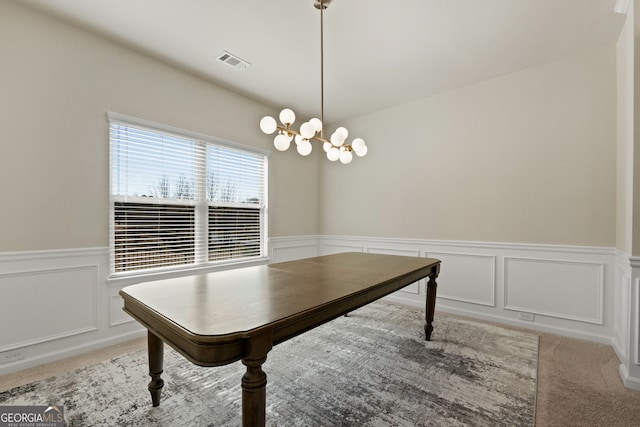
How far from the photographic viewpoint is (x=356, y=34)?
2570 millimetres

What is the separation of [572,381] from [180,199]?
12.6 feet

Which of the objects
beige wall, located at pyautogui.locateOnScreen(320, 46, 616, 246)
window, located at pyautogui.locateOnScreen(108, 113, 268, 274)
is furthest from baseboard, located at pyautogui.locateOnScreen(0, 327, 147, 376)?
beige wall, located at pyautogui.locateOnScreen(320, 46, 616, 246)

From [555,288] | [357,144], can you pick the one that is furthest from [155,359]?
[555,288]

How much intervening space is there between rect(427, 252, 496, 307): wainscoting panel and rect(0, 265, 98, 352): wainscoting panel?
148 inches

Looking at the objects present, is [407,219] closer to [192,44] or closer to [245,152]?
[245,152]

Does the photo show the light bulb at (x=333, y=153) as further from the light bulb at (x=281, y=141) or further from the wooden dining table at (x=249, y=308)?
the wooden dining table at (x=249, y=308)

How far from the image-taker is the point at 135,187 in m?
2.90

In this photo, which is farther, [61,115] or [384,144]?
[384,144]

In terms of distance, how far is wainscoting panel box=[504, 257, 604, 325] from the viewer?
9.23 feet

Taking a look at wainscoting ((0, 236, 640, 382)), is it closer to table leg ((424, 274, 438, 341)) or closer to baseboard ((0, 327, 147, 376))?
baseboard ((0, 327, 147, 376))

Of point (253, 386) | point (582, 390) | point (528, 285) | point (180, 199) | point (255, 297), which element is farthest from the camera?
point (180, 199)

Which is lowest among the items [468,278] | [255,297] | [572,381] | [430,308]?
[572,381]

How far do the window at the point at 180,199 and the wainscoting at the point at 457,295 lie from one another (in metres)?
0.36

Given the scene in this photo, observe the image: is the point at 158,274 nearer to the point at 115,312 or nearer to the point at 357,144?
the point at 115,312
